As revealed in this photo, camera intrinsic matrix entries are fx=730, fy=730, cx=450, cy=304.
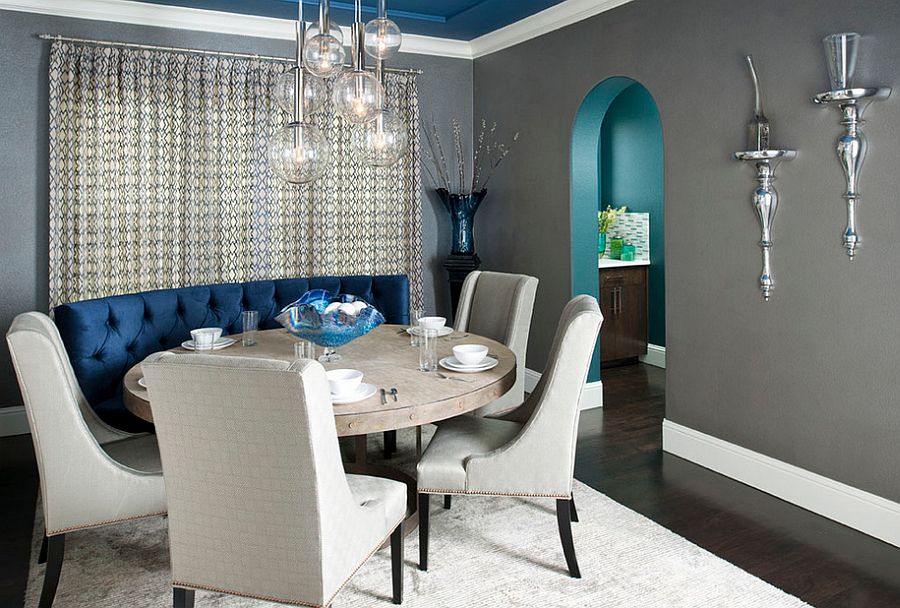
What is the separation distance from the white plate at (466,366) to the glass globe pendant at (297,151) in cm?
86

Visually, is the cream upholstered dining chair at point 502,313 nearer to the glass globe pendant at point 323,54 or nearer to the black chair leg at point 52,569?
the glass globe pendant at point 323,54

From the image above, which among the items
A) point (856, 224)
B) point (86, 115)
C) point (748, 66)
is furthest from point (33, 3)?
point (856, 224)

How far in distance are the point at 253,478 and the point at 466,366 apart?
1.05 meters

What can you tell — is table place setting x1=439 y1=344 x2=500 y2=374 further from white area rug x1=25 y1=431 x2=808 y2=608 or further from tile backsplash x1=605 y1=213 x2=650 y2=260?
tile backsplash x1=605 y1=213 x2=650 y2=260

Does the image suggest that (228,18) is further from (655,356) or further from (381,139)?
(655,356)

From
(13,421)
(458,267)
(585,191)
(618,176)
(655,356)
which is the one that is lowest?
(13,421)

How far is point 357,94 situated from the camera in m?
2.58

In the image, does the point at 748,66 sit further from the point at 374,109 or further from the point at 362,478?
the point at 362,478

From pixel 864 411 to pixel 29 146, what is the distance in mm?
4587

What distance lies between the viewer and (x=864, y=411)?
2982mm

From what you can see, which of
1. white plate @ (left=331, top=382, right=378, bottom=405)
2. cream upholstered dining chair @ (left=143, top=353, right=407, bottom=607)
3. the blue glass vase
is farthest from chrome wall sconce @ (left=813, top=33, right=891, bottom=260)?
the blue glass vase

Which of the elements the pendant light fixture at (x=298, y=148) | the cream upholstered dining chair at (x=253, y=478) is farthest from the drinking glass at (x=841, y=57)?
the cream upholstered dining chair at (x=253, y=478)

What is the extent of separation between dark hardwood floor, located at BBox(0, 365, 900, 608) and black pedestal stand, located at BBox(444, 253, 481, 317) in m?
1.45

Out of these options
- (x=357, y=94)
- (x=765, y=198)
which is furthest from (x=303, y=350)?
(x=765, y=198)
